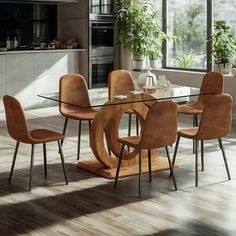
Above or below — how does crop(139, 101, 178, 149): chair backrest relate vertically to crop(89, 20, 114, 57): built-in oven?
below

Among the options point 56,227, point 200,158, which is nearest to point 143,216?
point 56,227

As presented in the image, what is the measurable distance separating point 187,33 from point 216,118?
17.5 ft

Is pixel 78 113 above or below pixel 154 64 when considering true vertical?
below

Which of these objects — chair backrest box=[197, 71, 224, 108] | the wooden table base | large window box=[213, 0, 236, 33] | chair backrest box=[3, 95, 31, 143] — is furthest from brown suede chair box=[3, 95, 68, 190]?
large window box=[213, 0, 236, 33]

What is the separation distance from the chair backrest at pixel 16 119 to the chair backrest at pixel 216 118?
1.58 m

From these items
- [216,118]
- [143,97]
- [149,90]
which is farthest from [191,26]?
[216,118]

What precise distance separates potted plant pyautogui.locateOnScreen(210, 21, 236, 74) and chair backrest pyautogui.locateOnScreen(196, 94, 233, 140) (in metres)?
3.94

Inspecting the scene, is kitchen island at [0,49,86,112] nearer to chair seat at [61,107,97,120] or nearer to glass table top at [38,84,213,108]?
chair seat at [61,107,97,120]

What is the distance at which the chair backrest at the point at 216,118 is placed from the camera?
15.6 ft

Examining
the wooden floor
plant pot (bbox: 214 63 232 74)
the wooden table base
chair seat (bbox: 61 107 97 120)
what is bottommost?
the wooden floor

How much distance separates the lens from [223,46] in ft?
28.5

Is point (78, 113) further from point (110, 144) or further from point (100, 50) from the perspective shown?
point (100, 50)

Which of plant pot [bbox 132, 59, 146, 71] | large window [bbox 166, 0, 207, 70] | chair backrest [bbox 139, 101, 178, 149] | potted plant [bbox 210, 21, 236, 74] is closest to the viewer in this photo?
chair backrest [bbox 139, 101, 178, 149]

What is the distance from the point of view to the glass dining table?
203 inches
